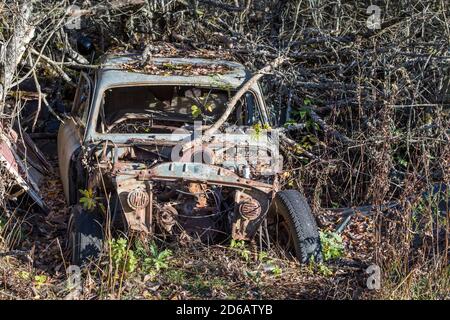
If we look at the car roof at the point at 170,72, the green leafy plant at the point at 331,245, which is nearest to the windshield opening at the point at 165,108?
the car roof at the point at 170,72

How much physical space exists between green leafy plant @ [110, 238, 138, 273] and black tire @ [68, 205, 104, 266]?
196 mm

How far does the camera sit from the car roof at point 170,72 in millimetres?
6328

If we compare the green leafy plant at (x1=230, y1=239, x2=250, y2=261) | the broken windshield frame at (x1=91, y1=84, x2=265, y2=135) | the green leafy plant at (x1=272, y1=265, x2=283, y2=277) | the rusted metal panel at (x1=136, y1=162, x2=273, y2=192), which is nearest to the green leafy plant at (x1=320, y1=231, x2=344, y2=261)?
the green leafy plant at (x1=272, y1=265, x2=283, y2=277)

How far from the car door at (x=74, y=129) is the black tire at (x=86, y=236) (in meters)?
0.79

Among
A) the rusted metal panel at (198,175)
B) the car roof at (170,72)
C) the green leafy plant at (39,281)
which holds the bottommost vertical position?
the green leafy plant at (39,281)

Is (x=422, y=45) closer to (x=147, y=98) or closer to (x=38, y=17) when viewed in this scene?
(x=147, y=98)

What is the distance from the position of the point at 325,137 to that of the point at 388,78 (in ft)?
3.00

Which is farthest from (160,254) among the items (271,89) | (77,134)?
(271,89)

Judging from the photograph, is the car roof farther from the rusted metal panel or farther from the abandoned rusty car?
the rusted metal panel

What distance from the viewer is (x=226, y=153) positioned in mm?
5859

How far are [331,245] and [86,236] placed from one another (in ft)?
6.59

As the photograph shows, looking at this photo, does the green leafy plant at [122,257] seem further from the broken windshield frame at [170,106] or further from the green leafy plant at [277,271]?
the broken windshield frame at [170,106]

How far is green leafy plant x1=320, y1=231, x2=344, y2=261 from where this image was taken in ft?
18.8

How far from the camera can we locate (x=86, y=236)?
5.36 meters
